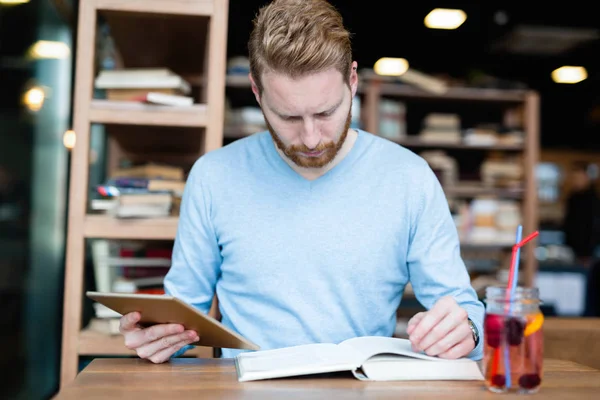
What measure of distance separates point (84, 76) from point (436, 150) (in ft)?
10.9

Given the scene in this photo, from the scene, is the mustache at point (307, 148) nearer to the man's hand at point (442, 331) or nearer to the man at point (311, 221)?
the man at point (311, 221)

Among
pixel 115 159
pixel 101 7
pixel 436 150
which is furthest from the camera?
pixel 436 150

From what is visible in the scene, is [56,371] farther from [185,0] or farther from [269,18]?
[269,18]

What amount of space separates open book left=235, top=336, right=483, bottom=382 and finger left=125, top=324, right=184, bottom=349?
14 cm

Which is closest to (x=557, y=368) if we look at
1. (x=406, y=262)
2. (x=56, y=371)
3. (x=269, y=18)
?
(x=406, y=262)

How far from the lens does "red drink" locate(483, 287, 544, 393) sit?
89cm

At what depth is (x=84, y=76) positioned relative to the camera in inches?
75.5

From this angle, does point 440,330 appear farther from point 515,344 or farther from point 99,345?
point 99,345

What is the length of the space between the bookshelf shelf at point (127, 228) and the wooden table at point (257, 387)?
0.88 meters

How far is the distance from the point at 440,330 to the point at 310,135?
51cm

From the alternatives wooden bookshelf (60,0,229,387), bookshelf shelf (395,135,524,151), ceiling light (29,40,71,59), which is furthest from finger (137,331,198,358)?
bookshelf shelf (395,135,524,151)

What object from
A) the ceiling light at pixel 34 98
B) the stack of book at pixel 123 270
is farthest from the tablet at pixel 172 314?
the ceiling light at pixel 34 98

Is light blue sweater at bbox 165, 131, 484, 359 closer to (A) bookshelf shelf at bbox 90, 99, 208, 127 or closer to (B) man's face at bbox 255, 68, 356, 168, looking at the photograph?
(B) man's face at bbox 255, 68, 356, 168

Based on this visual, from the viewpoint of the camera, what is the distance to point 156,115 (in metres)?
1.95
